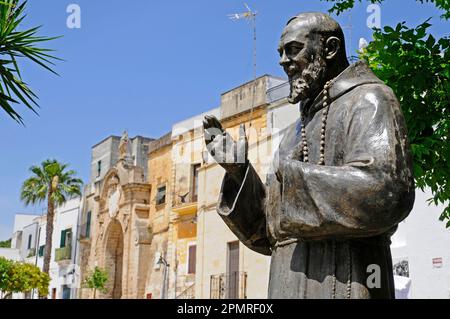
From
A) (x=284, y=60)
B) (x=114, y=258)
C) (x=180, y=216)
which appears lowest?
(x=284, y=60)

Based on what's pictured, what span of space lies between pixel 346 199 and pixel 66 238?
4079 cm

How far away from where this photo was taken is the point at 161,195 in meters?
30.7

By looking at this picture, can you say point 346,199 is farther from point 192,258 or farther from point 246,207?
point 192,258

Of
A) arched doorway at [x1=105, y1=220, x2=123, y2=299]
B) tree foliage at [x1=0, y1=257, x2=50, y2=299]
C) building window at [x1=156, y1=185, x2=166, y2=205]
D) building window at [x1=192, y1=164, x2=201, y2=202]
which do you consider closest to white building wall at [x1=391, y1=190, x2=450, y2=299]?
building window at [x1=192, y1=164, x2=201, y2=202]

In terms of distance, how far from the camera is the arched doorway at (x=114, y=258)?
116ft

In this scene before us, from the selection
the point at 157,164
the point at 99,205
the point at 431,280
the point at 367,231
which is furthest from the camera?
the point at 99,205

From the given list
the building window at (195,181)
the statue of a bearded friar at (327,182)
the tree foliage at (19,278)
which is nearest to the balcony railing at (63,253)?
the tree foliage at (19,278)

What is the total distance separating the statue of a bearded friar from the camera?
2428mm

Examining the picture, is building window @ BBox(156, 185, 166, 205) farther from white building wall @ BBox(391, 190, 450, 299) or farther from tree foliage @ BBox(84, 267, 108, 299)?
white building wall @ BBox(391, 190, 450, 299)

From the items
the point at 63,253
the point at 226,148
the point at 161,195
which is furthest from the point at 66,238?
the point at 226,148

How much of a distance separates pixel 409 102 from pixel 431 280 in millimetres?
8550
